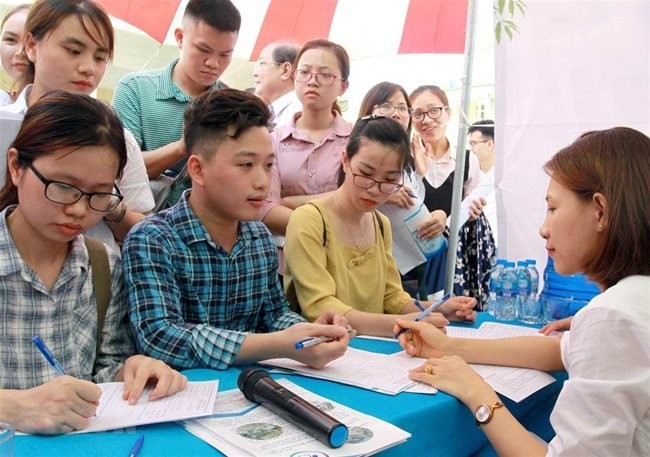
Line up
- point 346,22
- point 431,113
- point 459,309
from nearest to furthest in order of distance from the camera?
point 459,309, point 431,113, point 346,22

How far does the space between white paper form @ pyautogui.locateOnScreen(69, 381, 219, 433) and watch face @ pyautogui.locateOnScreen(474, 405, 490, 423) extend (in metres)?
0.49

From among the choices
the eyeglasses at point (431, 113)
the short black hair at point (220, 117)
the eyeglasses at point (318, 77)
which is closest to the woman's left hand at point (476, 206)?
the eyeglasses at point (431, 113)

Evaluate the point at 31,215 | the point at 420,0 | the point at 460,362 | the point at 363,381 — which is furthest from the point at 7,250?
the point at 420,0

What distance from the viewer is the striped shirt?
2.04 meters

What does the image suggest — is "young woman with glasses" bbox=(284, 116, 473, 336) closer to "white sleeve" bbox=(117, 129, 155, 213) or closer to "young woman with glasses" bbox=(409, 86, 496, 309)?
"white sleeve" bbox=(117, 129, 155, 213)

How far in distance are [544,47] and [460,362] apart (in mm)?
1721

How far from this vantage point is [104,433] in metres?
0.87

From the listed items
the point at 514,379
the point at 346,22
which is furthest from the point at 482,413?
the point at 346,22

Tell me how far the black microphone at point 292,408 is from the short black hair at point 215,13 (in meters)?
1.39

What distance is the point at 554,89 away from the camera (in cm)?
246

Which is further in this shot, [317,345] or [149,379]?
[317,345]

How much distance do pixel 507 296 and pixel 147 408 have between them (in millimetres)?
1344

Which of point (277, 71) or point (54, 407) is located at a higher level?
point (277, 71)

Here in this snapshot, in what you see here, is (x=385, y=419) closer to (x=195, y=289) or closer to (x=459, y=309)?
(x=195, y=289)
